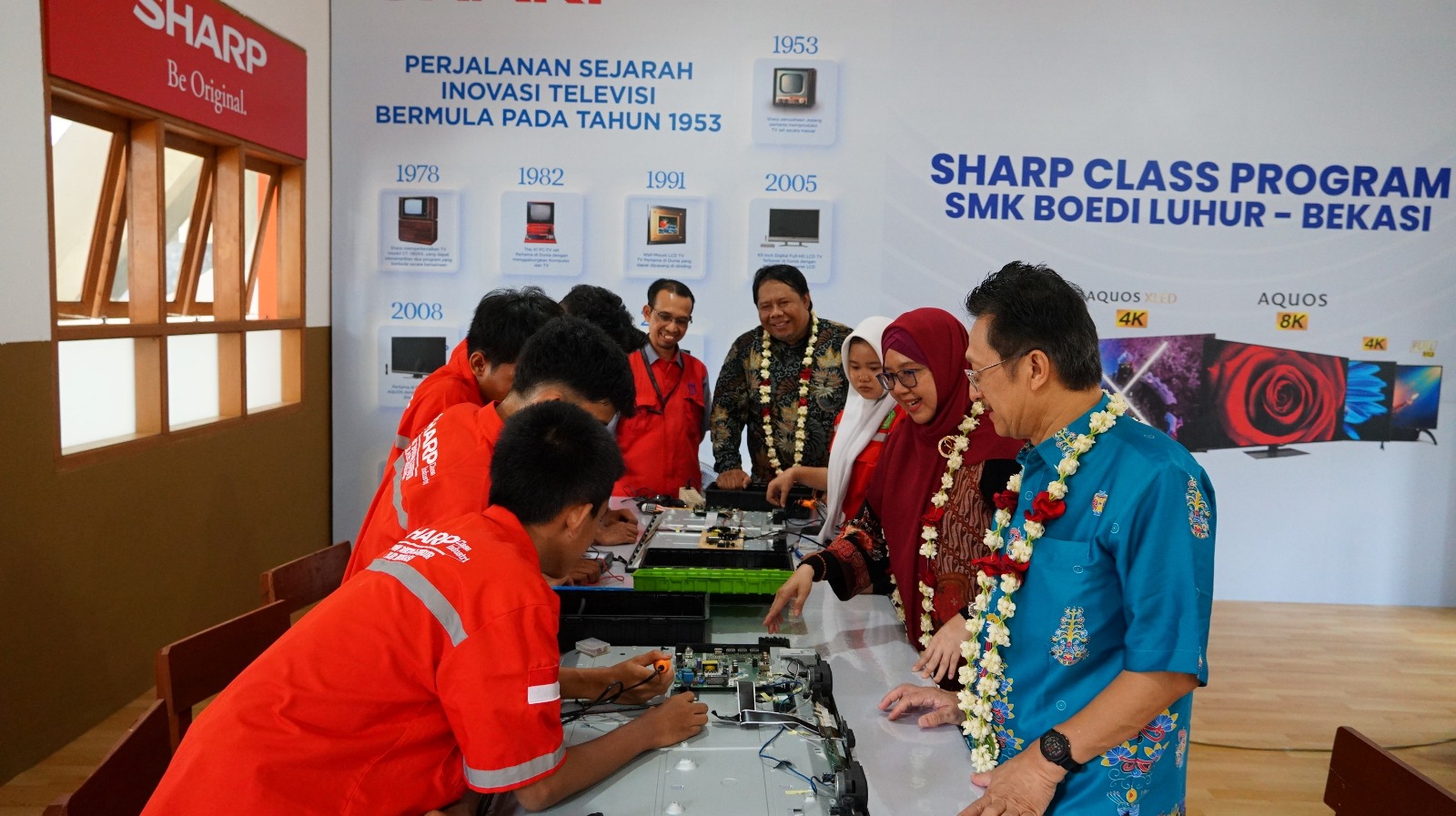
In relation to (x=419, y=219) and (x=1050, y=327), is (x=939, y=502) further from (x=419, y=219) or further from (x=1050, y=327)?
(x=419, y=219)

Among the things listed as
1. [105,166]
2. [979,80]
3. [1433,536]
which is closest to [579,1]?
[979,80]

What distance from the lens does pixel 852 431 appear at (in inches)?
118

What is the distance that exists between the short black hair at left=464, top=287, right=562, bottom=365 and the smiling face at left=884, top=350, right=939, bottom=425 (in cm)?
83

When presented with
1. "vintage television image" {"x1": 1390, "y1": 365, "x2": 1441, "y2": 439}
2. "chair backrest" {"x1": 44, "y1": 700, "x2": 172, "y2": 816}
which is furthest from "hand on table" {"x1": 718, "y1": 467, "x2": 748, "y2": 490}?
"vintage television image" {"x1": 1390, "y1": 365, "x2": 1441, "y2": 439}

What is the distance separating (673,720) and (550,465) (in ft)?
1.49

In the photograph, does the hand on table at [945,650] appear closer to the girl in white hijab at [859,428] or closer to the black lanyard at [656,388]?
the girl in white hijab at [859,428]

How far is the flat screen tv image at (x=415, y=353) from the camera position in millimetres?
5445

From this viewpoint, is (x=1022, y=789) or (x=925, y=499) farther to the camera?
(x=925, y=499)

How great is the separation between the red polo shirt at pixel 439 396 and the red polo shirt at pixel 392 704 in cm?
110

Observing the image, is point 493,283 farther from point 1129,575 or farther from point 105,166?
point 1129,575

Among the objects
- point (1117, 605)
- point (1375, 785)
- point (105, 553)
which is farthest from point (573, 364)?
point (105, 553)

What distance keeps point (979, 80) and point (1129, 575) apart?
4.51 meters

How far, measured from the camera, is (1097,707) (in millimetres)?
1316

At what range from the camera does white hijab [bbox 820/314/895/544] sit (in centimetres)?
285
